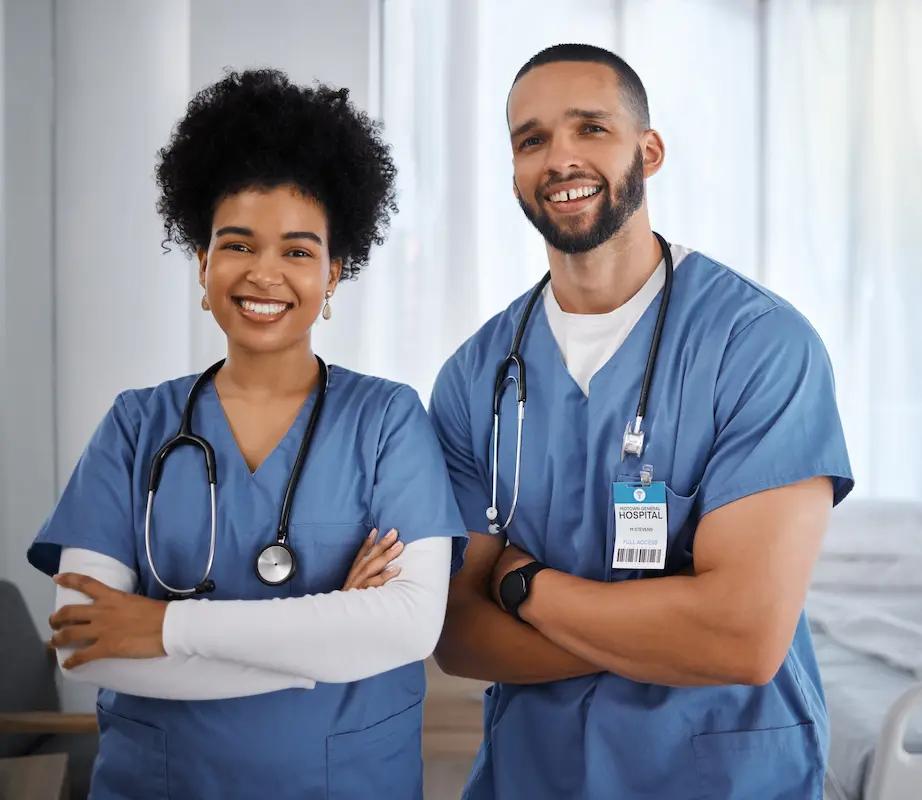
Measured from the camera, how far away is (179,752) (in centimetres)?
117

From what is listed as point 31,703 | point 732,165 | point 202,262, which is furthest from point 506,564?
point 732,165

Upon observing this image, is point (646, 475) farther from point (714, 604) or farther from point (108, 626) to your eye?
point (108, 626)

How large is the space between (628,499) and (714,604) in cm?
18

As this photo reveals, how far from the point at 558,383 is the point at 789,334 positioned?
332 mm

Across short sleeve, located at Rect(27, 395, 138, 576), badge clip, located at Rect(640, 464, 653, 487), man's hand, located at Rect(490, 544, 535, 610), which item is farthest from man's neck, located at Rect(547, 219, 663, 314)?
short sleeve, located at Rect(27, 395, 138, 576)

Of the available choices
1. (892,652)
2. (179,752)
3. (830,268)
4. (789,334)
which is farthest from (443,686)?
(830,268)

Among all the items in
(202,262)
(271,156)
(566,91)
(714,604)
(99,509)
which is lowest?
(714,604)

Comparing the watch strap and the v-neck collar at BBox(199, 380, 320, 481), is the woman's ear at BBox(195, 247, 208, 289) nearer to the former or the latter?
the v-neck collar at BBox(199, 380, 320, 481)

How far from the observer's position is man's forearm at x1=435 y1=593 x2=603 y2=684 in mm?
1233

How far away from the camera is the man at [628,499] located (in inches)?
44.5

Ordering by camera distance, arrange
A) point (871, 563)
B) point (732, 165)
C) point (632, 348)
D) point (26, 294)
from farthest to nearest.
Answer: point (732, 165)
point (871, 563)
point (26, 294)
point (632, 348)

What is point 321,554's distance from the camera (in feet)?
3.97

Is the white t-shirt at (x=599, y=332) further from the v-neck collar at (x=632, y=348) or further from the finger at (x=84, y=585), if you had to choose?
the finger at (x=84, y=585)

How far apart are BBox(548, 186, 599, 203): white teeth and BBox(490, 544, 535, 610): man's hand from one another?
0.52 m
